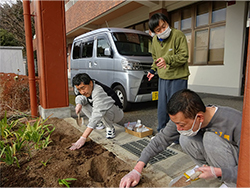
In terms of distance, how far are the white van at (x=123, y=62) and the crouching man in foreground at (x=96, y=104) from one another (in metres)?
1.24

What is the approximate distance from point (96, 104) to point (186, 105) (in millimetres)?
1509

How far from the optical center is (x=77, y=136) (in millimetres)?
2758

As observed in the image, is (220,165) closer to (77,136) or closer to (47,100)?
(77,136)

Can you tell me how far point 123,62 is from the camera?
4.18 metres

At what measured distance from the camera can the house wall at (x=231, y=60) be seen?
5.53 metres

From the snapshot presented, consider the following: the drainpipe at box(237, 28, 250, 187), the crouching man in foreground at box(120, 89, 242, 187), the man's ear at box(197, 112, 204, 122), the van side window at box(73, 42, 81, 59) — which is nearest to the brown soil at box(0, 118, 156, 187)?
the crouching man in foreground at box(120, 89, 242, 187)

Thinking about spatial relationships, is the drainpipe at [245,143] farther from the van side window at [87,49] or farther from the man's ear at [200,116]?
the van side window at [87,49]

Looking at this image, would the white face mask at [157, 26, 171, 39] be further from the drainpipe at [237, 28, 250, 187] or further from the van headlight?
the drainpipe at [237, 28, 250, 187]

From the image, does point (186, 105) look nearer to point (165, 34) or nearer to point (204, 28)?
point (165, 34)

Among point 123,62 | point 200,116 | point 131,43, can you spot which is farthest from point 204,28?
point 200,116

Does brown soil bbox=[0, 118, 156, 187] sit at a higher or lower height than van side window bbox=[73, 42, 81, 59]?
lower

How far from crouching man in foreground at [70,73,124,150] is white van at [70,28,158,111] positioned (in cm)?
124

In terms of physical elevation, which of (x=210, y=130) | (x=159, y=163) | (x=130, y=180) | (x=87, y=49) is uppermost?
(x=87, y=49)

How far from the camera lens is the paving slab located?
5.39 ft
